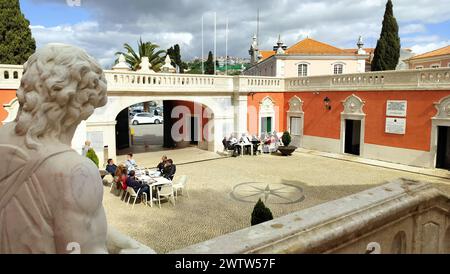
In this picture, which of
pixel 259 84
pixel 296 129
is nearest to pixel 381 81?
pixel 296 129

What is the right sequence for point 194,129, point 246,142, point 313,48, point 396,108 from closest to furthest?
1. point 396,108
2. point 246,142
3. point 194,129
4. point 313,48

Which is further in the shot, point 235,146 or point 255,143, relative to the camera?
point 255,143

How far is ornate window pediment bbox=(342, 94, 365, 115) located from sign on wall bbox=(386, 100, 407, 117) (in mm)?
1341

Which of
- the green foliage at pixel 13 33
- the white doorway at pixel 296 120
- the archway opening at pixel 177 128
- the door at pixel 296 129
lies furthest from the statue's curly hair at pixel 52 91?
the green foliage at pixel 13 33

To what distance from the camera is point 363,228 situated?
2.71 m

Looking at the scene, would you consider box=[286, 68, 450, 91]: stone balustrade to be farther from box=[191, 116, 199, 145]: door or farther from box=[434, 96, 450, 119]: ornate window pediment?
box=[191, 116, 199, 145]: door

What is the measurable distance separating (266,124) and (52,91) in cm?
1926

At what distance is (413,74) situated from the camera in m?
14.8

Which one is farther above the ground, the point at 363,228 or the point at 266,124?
the point at 363,228

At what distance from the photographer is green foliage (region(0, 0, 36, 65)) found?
680 inches

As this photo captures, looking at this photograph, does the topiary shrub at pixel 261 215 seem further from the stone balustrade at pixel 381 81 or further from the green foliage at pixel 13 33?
the green foliage at pixel 13 33

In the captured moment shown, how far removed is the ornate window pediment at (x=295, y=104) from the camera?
65.8 feet

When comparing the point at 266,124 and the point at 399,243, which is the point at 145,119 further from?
the point at 399,243
